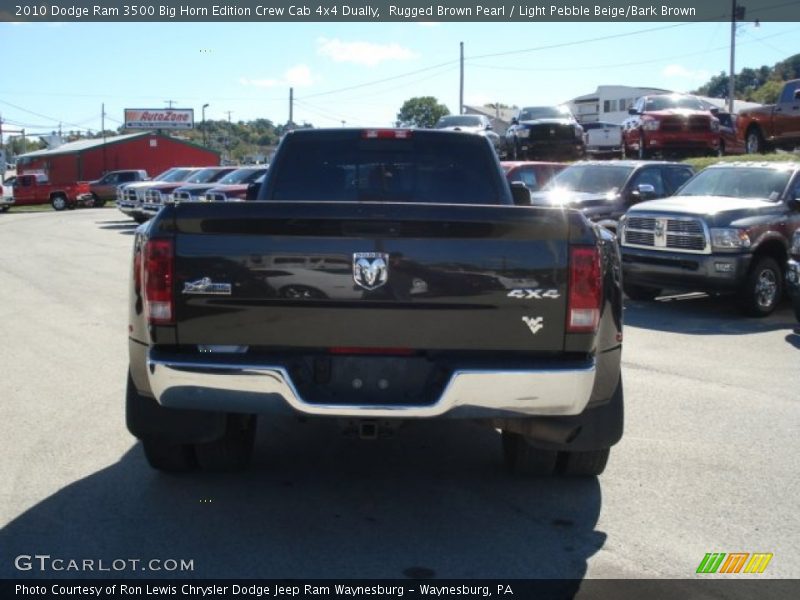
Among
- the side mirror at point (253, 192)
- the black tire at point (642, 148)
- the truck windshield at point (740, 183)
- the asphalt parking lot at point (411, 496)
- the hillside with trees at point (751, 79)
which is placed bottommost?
the asphalt parking lot at point (411, 496)

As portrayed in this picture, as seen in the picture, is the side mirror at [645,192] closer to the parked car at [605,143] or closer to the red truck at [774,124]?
the red truck at [774,124]

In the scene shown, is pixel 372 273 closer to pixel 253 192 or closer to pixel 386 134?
pixel 386 134

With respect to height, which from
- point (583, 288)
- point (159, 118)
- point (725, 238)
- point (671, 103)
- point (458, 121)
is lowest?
point (583, 288)

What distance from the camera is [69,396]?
23.4 feet

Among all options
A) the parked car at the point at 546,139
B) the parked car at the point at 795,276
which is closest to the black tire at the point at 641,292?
the parked car at the point at 795,276

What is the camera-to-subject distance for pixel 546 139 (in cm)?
2552

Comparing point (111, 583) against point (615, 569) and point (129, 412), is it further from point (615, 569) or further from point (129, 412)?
point (615, 569)

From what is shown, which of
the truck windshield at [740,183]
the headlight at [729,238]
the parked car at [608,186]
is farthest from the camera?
the parked car at [608,186]

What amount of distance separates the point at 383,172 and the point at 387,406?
2.49 meters

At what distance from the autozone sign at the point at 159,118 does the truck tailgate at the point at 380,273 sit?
92.3 m

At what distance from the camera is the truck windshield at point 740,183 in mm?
12398

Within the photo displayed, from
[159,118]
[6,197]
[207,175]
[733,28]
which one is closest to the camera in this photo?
[207,175]

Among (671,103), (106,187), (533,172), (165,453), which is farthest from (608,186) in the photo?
(106,187)

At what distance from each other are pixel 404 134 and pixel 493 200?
76 cm
